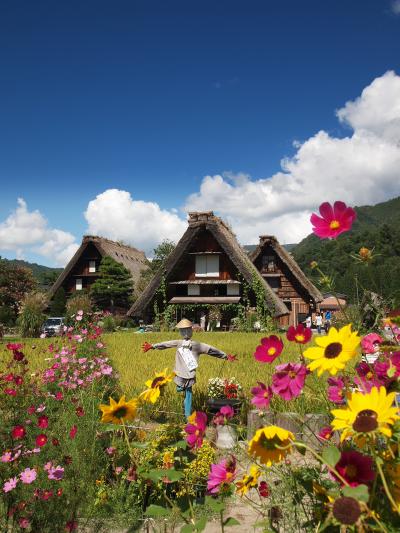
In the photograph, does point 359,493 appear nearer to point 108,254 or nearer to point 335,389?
point 335,389

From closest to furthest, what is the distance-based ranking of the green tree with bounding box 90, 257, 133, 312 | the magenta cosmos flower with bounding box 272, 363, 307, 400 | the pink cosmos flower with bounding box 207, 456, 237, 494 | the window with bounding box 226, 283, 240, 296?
the magenta cosmos flower with bounding box 272, 363, 307, 400 < the pink cosmos flower with bounding box 207, 456, 237, 494 < the window with bounding box 226, 283, 240, 296 < the green tree with bounding box 90, 257, 133, 312

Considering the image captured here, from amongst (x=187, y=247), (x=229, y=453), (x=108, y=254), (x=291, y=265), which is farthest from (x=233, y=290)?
(x=229, y=453)

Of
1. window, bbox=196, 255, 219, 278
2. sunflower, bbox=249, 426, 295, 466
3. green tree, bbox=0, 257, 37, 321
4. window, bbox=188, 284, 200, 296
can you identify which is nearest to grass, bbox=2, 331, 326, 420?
sunflower, bbox=249, 426, 295, 466

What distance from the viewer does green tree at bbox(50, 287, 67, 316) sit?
2672 centimetres

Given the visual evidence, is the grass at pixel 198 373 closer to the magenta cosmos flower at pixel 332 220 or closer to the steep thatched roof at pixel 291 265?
the magenta cosmos flower at pixel 332 220

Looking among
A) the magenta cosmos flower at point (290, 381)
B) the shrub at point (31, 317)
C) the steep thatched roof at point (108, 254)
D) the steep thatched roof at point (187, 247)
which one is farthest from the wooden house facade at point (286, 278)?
the magenta cosmos flower at point (290, 381)

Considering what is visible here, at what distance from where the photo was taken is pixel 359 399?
2.93 ft

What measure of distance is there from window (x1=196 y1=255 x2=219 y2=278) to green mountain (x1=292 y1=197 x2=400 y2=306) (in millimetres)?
4393

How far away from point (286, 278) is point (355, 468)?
23745mm

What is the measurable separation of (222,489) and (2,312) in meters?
24.4

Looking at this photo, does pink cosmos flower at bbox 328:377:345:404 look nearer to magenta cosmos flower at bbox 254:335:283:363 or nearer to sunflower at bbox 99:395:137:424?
magenta cosmos flower at bbox 254:335:283:363

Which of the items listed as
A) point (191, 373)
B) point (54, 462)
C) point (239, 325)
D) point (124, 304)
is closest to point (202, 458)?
point (54, 462)

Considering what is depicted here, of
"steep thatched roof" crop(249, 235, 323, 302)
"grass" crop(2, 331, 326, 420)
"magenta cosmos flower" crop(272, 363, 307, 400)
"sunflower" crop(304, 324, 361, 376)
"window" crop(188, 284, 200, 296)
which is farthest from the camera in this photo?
"steep thatched roof" crop(249, 235, 323, 302)

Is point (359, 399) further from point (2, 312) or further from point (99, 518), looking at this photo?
point (2, 312)
